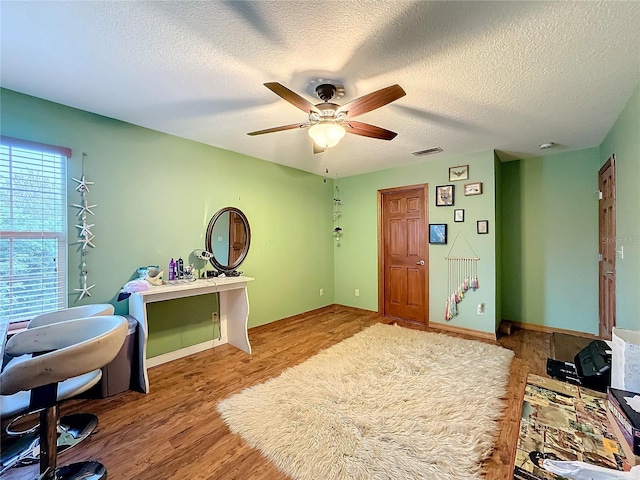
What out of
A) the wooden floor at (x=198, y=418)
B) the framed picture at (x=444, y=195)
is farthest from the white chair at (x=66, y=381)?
the framed picture at (x=444, y=195)

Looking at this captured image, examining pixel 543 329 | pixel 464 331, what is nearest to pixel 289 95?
pixel 464 331

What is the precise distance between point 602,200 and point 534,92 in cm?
225

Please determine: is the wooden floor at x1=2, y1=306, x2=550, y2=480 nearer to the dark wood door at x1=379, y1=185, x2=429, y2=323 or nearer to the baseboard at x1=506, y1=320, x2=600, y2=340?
the baseboard at x1=506, y1=320, x2=600, y2=340

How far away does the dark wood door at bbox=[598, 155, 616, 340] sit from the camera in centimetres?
279

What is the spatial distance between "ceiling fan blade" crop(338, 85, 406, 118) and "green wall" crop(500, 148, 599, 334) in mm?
3344

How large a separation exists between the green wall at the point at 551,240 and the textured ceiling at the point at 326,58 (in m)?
1.11

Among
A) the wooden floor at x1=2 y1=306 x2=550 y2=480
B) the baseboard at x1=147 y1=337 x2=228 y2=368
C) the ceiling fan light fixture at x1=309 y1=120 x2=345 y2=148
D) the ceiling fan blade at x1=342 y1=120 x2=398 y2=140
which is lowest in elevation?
the wooden floor at x1=2 y1=306 x2=550 y2=480

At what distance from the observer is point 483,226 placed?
3668mm

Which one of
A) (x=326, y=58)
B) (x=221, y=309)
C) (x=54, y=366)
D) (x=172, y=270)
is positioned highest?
(x=326, y=58)

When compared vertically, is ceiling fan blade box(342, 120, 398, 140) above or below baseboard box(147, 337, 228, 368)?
above

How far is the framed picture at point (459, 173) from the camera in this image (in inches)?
149

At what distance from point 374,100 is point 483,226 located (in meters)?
2.73

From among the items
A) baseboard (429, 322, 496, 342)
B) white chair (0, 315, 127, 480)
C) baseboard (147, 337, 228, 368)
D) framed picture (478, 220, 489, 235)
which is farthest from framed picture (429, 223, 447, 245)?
white chair (0, 315, 127, 480)

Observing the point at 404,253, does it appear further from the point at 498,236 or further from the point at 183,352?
the point at 183,352
